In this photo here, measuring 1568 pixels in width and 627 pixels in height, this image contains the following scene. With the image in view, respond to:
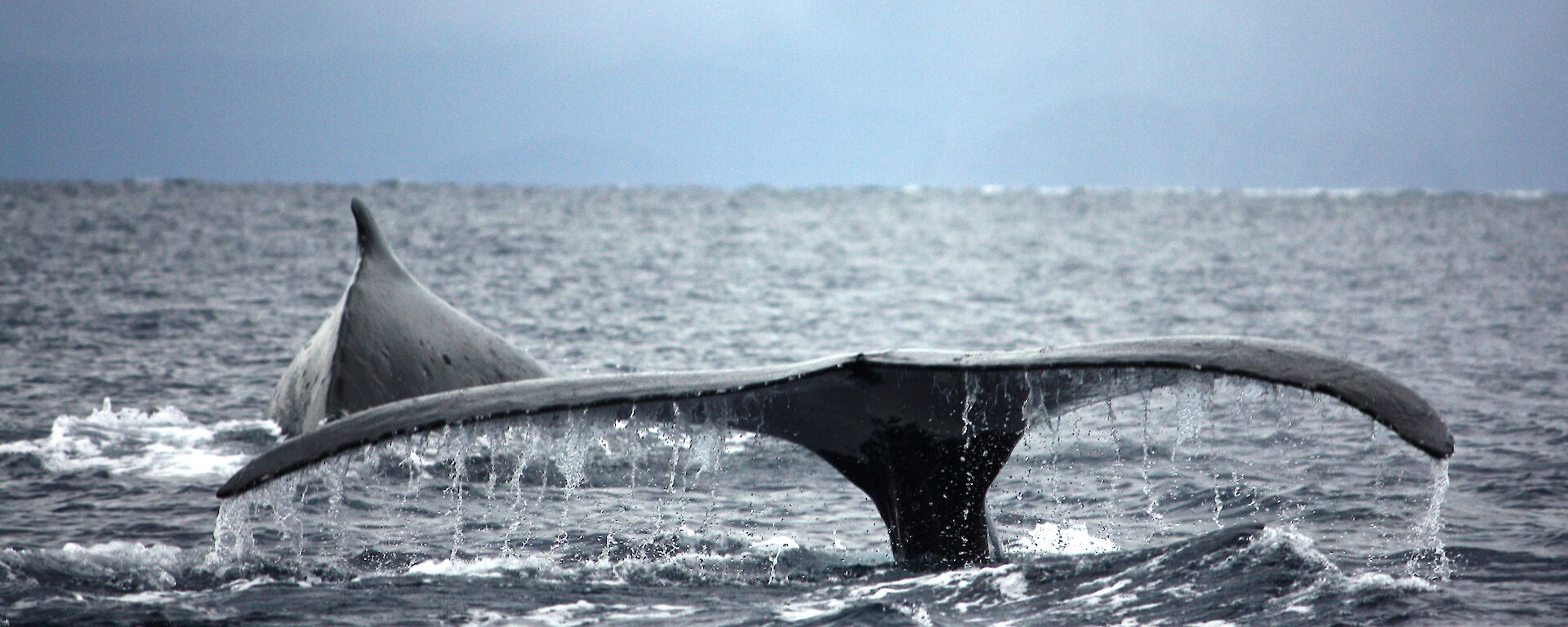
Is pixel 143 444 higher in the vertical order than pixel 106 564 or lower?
higher

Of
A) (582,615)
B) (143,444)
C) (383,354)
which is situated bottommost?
(582,615)

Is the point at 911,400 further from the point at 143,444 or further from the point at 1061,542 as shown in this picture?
the point at 143,444

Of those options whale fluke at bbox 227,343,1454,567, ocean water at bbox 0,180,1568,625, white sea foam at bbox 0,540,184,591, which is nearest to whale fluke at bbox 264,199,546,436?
ocean water at bbox 0,180,1568,625

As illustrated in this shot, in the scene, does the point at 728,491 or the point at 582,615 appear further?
the point at 728,491

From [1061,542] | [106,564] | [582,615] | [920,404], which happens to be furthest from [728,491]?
[920,404]

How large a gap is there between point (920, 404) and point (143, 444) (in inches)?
292

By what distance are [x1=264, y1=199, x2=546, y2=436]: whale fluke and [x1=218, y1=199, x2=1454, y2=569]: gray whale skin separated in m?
3.83

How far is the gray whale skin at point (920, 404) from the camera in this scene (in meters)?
3.71

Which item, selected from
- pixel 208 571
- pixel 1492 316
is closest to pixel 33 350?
pixel 208 571

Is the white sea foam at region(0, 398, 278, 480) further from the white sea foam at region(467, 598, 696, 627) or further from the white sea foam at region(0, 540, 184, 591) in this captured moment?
the white sea foam at region(467, 598, 696, 627)

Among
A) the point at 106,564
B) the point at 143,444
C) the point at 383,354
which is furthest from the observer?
the point at 143,444

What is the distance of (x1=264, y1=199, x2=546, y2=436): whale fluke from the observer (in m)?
8.42

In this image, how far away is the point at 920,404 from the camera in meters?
4.59

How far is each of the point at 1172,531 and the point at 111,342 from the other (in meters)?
13.2
